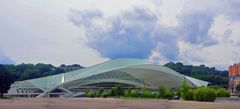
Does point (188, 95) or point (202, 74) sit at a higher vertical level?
point (202, 74)

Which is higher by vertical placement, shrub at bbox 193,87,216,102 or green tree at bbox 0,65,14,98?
green tree at bbox 0,65,14,98

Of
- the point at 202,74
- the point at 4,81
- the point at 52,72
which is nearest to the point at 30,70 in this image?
the point at 52,72

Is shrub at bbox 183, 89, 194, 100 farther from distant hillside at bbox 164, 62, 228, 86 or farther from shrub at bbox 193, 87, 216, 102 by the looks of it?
distant hillside at bbox 164, 62, 228, 86

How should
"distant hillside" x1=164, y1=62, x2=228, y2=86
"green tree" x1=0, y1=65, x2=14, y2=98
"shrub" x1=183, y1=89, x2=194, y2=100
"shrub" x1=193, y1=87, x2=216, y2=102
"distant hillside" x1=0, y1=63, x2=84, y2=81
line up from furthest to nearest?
"distant hillside" x1=0, y1=63, x2=84, y2=81
"distant hillside" x1=164, y1=62, x2=228, y2=86
"shrub" x1=183, y1=89, x2=194, y2=100
"green tree" x1=0, y1=65, x2=14, y2=98
"shrub" x1=193, y1=87, x2=216, y2=102

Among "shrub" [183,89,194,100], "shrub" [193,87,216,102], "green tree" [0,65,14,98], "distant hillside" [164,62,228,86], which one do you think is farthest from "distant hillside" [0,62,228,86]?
"shrub" [193,87,216,102]

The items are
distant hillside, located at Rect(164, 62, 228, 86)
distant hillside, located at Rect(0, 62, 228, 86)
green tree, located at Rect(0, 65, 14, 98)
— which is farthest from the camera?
distant hillside, located at Rect(0, 62, 228, 86)

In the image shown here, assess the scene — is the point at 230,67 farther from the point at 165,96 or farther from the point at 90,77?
the point at 165,96

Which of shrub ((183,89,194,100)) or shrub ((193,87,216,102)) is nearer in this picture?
shrub ((193,87,216,102))

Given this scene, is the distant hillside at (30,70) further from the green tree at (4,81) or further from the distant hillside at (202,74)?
the green tree at (4,81)

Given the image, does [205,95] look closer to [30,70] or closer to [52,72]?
[30,70]

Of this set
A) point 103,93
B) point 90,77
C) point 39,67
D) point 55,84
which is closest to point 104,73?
point 90,77

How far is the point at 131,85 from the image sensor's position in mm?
117250

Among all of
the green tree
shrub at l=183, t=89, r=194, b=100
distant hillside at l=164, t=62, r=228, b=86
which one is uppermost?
distant hillside at l=164, t=62, r=228, b=86

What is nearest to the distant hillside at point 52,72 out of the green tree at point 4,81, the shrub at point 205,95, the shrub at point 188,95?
the shrub at point 188,95
